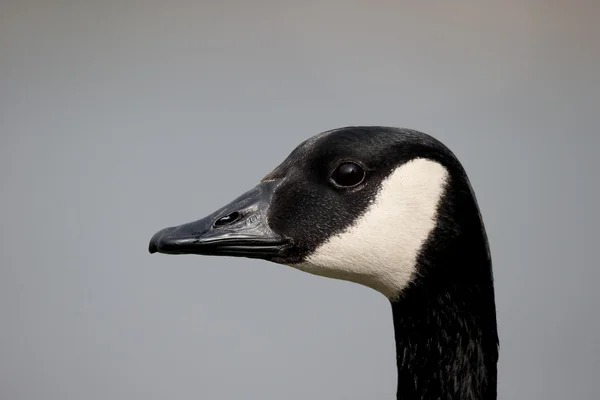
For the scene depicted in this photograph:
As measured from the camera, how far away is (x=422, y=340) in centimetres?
113

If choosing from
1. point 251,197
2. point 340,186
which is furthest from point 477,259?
point 251,197

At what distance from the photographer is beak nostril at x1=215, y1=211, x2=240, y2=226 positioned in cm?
107

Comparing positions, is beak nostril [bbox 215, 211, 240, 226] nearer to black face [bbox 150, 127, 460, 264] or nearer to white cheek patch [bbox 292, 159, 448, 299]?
black face [bbox 150, 127, 460, 264]

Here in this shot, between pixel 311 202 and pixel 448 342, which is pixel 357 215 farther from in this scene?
pixel 448 342

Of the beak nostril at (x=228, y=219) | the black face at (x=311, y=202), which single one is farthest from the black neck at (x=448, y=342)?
the beak nostril at (x=228, y=219)

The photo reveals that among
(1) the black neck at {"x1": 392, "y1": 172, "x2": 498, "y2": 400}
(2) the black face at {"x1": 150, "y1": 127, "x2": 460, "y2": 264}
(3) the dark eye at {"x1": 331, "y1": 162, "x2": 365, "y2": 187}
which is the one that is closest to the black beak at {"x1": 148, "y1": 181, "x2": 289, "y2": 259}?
(2) the black face at {"x1": 150, "y1": 127, "x2": 460, "y2": 264}

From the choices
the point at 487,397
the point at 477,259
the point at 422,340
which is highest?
the point at 477,259

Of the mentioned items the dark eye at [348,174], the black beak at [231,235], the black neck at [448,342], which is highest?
the dark eye at [348,174]

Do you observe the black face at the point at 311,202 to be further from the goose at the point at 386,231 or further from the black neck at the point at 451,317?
the black neck at the point at 451,317

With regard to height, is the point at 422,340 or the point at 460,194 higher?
the point at 460,194

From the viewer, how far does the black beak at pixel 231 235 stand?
1.05m

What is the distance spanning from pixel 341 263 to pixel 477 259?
0.89 ft

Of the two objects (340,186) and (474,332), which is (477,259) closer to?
(474,332)


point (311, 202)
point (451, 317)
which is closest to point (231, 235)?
point (311, 202)
